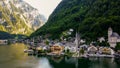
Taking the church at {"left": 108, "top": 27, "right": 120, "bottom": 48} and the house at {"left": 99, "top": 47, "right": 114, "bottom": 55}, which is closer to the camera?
the house at {"left": 99, "top": 47, "right": 114, "bottom": 55}

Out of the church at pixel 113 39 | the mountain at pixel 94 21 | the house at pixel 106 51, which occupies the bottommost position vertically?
the house at pixel 106 51

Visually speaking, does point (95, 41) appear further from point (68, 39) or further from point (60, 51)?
point (68, 39)

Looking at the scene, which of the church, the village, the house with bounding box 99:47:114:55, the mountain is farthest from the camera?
the mountain

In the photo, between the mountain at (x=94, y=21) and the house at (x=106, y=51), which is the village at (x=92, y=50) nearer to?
the house at (x=106, y=51)

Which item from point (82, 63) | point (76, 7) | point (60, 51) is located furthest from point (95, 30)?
point (76, 7)

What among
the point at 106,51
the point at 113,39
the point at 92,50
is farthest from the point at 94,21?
the point at 106,51

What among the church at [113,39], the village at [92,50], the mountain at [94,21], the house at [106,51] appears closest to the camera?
the house at [106,51]

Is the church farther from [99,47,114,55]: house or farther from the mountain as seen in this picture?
the mountain

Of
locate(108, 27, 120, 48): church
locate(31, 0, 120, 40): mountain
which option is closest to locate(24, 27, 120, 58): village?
locate(108, 27, 120, 48): church

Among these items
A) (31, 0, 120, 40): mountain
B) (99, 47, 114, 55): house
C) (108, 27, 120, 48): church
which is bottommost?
(99, 47, 114, 55): house

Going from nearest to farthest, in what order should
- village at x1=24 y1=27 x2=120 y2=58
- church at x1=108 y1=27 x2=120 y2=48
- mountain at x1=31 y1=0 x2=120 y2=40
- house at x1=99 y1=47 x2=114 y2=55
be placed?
house at x1=99 y1=47 x2=114 y2=55, village at x1=24 y1=27 x2=120 y2=58, church at x1=108 y1=27 x2=120 y2=48, mountain at x1=31 y1=0 x2=120 y2=40

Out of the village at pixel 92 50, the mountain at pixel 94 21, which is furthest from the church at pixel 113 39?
the mountain at pixel 94 21
